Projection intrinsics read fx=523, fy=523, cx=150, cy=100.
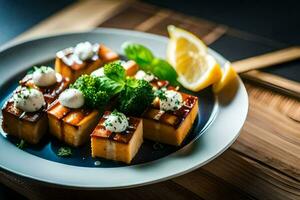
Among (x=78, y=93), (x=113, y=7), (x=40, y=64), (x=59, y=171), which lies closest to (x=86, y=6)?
(x=113, y=7)

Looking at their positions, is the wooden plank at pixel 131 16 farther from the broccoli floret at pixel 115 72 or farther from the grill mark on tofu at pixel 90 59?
the broccoli floret at pixel 115 72

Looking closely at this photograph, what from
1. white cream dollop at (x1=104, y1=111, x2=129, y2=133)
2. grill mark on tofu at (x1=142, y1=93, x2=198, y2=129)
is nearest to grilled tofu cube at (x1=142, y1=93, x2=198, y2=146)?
grill mark on tofu at (x1=142, y1=93, x2=198, y2=129)

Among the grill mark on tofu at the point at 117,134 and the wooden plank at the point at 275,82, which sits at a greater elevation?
the grill mark on tofu at the point at 117,134

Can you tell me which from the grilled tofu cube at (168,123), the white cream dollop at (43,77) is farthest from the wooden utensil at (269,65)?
the white cream dollop at (43,77)

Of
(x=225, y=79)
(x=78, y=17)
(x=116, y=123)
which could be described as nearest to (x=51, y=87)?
(x=116, y=123)

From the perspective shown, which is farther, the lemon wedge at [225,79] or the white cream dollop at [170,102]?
the lemon wedge at [225,79]
